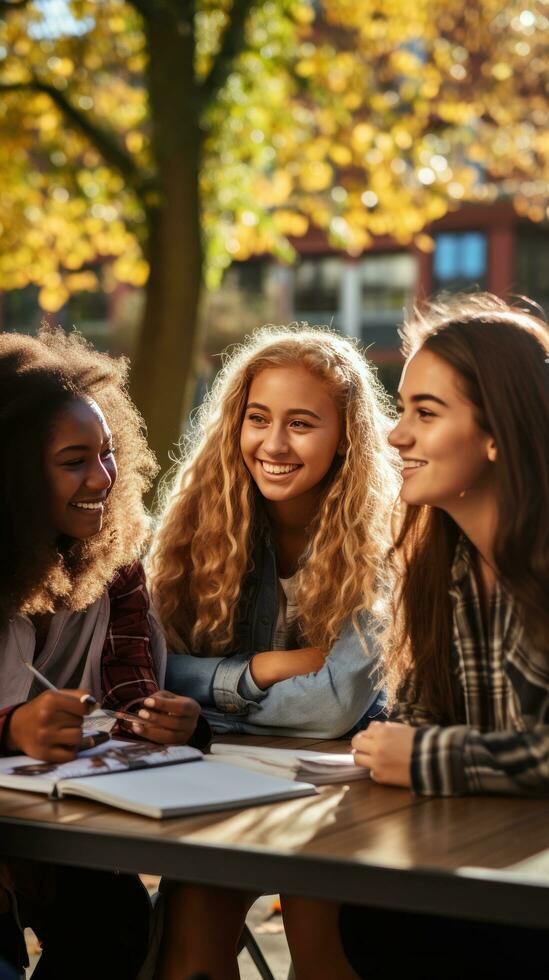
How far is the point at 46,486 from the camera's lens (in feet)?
9.09

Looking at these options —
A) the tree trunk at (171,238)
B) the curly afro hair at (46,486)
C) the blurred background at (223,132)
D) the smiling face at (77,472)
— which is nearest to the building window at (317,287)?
the blurred background at (223,132)

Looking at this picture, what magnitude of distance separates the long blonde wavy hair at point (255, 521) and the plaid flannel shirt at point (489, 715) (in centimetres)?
55

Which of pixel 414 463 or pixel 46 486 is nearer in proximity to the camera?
pixel 414 463

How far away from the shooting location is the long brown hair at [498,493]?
242 cm

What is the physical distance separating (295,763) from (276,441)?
98cm

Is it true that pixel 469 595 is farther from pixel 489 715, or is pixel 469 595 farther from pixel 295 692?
pixel 295 692

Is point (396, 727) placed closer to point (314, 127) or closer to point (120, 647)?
point (120, 647)

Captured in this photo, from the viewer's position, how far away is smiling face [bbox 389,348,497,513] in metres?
2.49

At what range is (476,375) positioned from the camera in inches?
97.9

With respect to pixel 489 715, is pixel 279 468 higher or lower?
higher

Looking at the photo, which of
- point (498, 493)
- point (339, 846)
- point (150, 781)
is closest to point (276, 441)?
point (498, 493)

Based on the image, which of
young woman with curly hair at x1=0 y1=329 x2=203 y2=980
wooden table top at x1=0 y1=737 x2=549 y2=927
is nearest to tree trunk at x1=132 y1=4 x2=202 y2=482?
young woman with curly hair at x1=0 y1=329 x2=203 y2=980

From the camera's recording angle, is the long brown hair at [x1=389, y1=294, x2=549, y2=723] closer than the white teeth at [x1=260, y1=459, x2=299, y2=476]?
Yes

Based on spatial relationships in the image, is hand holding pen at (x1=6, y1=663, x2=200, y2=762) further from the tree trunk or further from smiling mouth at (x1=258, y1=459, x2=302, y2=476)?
the tree trunk
